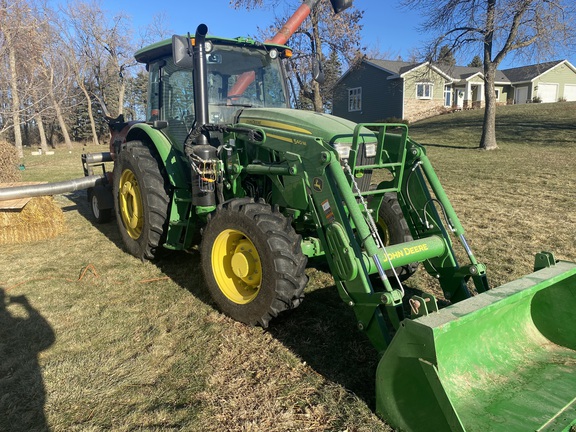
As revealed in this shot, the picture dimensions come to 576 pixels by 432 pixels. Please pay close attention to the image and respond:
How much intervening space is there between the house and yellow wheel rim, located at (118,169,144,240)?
24026 mm

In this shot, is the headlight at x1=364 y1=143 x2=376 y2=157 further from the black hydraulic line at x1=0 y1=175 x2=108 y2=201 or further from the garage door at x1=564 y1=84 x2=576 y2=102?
the garage door at x1=564 y1=84 x2=576 y2=102

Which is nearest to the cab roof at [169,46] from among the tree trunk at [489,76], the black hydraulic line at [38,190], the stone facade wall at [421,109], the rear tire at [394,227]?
the rear tire at [394,227]

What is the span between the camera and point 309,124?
3.87 metres

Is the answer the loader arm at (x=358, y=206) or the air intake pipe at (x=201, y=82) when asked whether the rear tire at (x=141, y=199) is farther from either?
the loader arm at (x=358, y=206)

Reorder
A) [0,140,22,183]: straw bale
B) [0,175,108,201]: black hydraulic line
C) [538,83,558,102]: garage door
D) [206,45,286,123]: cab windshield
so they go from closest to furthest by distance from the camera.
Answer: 1. [206,45,286,123]: cab windshield
2. [0,175,108,201]: black hydraulic line
3. [0,140,22,183]: straw bale
4. [538,83,558,102]: garage door

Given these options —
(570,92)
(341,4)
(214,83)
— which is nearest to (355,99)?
(570,92)

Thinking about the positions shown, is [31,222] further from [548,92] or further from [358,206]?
[548,92]

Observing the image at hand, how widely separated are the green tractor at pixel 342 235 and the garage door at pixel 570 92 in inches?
1663

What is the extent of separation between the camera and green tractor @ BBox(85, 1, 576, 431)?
2514 mm

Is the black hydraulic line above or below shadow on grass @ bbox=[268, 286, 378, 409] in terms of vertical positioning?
above

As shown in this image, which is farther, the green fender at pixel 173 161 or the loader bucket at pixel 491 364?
the green fender at pixel 173 161

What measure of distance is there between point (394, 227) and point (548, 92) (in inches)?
1621

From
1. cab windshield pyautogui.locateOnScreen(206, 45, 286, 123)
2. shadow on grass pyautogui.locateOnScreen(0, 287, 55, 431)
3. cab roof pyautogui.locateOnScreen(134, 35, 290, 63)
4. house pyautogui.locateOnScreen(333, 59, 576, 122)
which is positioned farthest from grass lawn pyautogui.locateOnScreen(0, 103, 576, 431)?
house pyautogui.locateOnScreen(333, 59, 576, 122)

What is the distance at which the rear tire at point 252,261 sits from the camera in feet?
11.0
